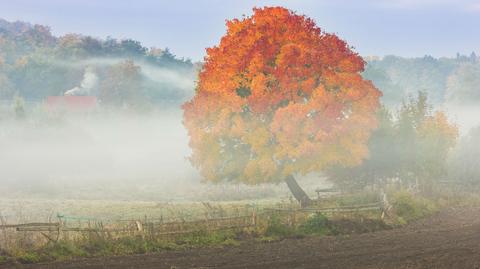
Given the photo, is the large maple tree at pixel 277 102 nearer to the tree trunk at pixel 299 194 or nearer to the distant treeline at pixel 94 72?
the tree trunk at pixel 299 194

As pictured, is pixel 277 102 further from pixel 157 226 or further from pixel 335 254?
pixel 335 254

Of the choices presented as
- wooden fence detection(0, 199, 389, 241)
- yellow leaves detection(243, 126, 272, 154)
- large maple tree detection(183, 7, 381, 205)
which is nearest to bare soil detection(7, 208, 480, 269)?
wooden fence detection(0, 199, 389, 241)

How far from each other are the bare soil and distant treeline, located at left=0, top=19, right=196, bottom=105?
11644cm

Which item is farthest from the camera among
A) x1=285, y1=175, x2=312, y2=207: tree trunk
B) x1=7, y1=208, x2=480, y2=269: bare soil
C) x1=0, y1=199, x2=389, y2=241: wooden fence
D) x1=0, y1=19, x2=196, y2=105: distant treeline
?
x1=0, y1=19, x2=196, y2=105: distant treeline

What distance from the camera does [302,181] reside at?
8644 cm

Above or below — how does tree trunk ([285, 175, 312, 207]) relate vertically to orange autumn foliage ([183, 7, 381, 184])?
below

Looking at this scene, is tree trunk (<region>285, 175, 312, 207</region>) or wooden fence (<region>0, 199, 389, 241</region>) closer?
wooden fence (<region>0, 199, 389, 241</region>)

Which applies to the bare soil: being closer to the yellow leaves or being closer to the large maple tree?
the large maple tree

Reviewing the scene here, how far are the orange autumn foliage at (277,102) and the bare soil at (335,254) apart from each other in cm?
826

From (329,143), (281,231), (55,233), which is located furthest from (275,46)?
(55,233)

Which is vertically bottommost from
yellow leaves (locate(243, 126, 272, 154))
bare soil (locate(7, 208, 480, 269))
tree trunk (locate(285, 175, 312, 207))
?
bare soil (locate(7, 208, 480, 269))

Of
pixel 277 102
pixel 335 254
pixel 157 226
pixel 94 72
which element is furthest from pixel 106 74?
pixel 335 254

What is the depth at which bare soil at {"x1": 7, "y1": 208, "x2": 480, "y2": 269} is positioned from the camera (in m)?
25.0

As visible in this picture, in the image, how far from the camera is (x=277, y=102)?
1594 inches
